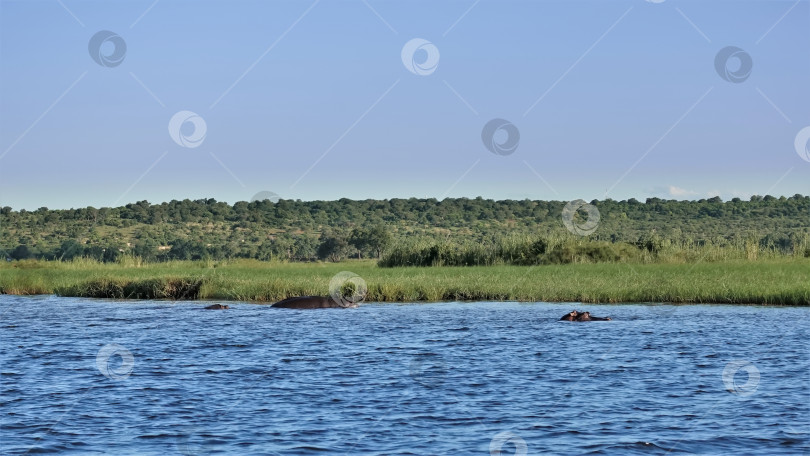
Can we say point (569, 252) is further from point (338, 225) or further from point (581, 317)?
point (338, 225)

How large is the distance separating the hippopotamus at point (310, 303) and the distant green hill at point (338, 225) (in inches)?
1533

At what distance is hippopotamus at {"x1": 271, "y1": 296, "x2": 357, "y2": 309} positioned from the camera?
35.7m

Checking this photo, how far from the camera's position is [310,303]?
3575cm

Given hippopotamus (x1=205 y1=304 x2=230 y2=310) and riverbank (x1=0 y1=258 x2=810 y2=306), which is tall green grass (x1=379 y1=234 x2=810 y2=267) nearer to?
riverbank (x1=0 y1=258 x2=810 y2=306)

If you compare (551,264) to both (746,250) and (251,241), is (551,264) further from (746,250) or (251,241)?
(251,241)

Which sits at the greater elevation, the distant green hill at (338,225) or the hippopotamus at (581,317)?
the distant green hill at (338,225)

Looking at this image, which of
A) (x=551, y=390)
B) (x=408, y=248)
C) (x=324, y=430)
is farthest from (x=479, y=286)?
(x=324, y=430)

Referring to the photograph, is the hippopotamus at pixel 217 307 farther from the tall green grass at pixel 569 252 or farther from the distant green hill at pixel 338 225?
the distant green hill at pixel 338 225

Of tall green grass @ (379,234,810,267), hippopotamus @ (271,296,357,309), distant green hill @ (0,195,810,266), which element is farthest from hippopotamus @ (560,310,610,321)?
distant green hill @ (0,195,810,266)

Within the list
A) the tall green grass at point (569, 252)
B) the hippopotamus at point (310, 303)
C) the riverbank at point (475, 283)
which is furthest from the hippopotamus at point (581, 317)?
the tall green grass at point (569, 252)

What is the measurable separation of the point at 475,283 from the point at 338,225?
75.9 meters

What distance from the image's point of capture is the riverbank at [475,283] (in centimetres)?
3372

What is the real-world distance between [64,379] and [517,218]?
99120 mm

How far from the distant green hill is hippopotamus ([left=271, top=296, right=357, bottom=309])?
1533 inches
